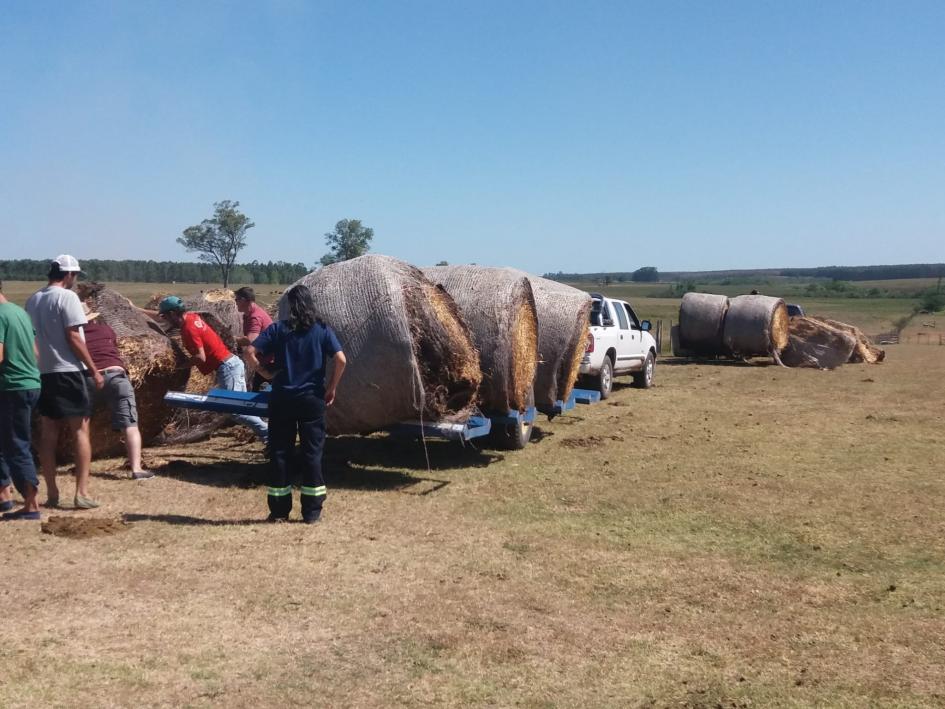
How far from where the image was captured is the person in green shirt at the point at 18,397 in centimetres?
685

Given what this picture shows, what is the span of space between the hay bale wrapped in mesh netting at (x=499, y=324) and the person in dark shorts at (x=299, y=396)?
254 cm

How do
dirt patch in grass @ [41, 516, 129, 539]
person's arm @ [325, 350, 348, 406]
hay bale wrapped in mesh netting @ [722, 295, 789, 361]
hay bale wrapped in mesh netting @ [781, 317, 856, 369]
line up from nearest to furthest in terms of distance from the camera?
dirt patch in grass @ [41, 516, 129, 539] < person's arm @ [325, 350, 348, 406] < hay bale wrapped in mesh netting @ [722, 295, 789, 361] < hay bale wrapped in mesh netting @ [781, 317, 856, 369]

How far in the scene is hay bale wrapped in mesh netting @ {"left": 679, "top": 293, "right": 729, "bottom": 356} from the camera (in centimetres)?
2486

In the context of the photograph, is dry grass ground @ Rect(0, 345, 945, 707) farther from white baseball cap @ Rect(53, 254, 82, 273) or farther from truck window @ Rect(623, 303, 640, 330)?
truck window @ Rect(623, 303, 640, 330)

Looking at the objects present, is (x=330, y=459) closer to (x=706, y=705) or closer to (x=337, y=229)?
(x=706, y=705)

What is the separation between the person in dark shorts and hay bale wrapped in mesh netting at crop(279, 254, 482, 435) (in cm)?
99

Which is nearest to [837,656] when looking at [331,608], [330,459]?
[331,608]

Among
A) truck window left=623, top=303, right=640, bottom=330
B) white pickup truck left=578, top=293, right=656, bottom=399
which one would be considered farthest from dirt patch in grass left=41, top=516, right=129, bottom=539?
truck window left=623, top=303, right=640, bottom=330

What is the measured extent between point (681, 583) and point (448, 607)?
1.69 m

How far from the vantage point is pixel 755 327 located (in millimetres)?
24062

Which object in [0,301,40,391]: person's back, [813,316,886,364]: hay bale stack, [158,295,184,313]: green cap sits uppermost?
[158,295,184,313]: green cap

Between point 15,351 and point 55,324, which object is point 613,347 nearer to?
point 55,324

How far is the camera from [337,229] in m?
59.3

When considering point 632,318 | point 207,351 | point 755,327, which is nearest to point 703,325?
point 755,327
